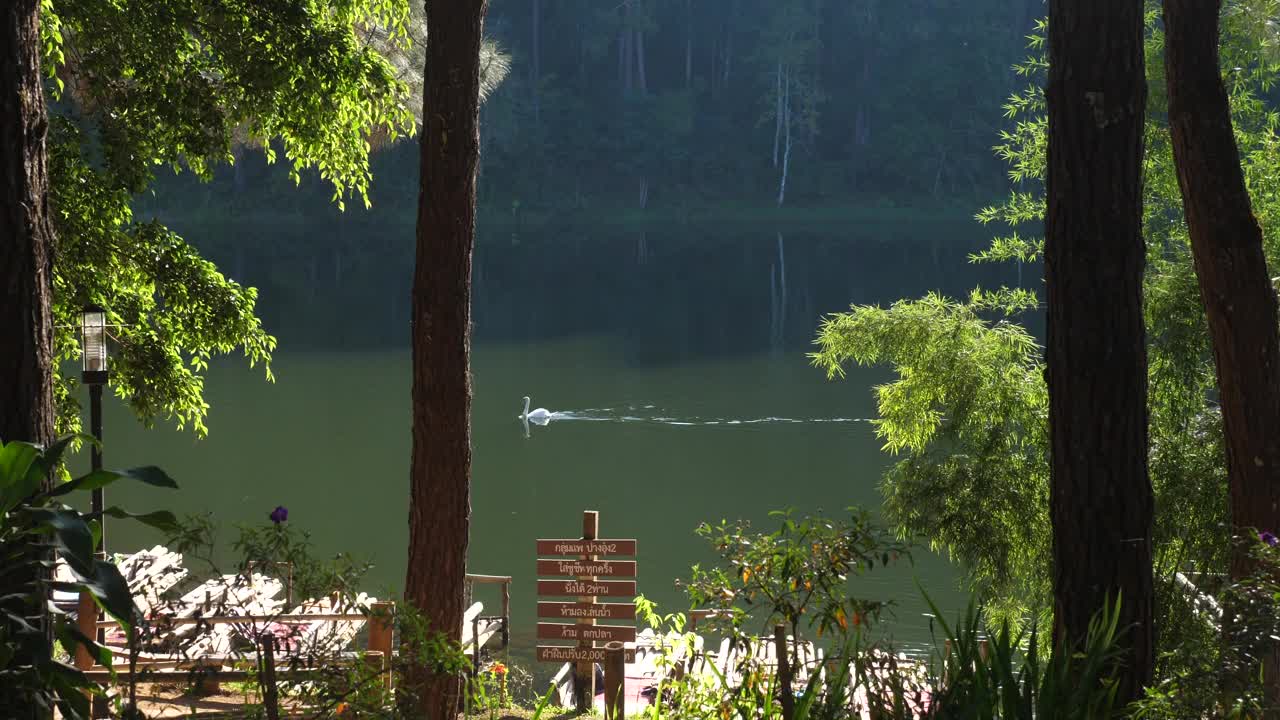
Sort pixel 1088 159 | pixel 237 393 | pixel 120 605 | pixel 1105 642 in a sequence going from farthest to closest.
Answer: pixel 237 393 < pixel 1088 159 < pixel 1105 642 < pixel 120 605

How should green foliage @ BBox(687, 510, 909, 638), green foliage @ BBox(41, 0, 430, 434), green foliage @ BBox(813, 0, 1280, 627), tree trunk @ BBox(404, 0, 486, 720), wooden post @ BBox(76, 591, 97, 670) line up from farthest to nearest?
green foliage @ BBox(813, 0, 1280, 627) → green foliage @ BBox(41, 0, 430, 434) → wooden post @ BBox(76, 591, 97, 670) → tree trunk @ BBox(404, 0, 486, 720) → green foliage @ BBox(687, 510, 909, 638)

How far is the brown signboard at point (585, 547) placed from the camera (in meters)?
8.58

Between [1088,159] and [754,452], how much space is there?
16941 mm

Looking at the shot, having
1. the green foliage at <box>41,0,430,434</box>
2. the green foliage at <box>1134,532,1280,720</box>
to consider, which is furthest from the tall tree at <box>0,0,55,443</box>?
the green foliage at <box>41,0,430,434</box>

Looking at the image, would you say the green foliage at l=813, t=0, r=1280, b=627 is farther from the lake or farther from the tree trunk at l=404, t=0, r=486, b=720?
the tree trunk at l=404, t=0, r=486, b=720

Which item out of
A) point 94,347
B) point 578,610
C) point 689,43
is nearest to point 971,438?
point 578,610

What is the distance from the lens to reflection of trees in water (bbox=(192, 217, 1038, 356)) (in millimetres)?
31391

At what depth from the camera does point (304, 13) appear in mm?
6758

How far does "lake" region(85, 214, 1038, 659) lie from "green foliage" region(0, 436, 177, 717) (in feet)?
2.39

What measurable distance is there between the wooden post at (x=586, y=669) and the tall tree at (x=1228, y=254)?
410 centimetres

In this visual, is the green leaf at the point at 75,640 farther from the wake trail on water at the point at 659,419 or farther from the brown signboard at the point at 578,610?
the wake trail on water at the point at 659,419

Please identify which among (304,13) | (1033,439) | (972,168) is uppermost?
(972,168)

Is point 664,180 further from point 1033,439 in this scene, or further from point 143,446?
point 1033,439

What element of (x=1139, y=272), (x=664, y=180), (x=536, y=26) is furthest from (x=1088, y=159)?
(x=536, y=26)
